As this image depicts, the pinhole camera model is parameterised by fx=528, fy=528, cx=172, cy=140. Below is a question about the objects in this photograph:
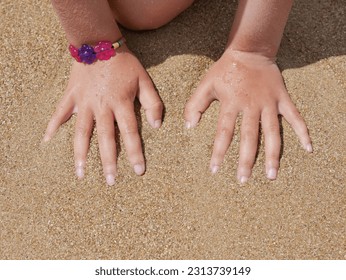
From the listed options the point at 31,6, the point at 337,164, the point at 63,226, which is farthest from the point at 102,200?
the point at 31,6

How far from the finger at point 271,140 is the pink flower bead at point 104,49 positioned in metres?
0.48

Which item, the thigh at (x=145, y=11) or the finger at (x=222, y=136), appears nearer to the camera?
the finger at (x=222, y=136)

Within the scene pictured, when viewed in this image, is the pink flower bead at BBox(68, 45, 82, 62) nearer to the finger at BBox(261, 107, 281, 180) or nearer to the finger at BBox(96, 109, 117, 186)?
the finger at BBox(96, 109, 117, 186)

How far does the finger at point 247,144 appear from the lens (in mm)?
1429

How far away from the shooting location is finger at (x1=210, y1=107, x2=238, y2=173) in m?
1.45

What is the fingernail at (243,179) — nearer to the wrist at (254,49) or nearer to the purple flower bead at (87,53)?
the wrist at (254,49)

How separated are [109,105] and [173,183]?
0.29 meters

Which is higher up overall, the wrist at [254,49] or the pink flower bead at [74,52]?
the pink flower bead at [74,52]

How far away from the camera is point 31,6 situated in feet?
5.88

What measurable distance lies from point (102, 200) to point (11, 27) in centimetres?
71

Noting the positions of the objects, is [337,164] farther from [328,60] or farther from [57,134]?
[57,134]

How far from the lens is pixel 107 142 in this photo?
4.81 ft

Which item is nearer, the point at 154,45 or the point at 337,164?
the point at 337,164

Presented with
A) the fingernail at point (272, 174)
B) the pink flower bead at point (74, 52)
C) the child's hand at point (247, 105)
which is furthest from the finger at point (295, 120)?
the pink flower bead at point (74, 52)
